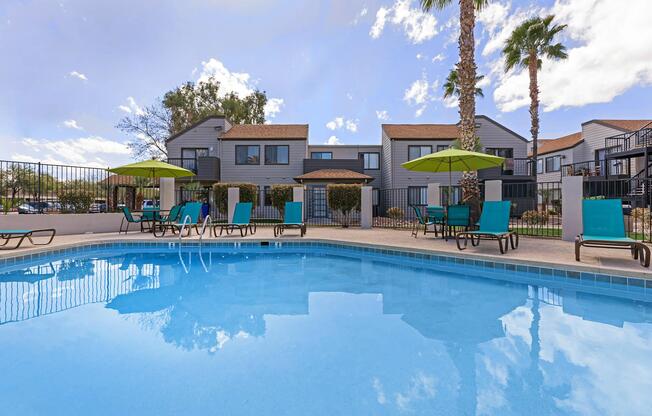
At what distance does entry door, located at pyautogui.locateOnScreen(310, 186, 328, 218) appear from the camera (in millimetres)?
21484

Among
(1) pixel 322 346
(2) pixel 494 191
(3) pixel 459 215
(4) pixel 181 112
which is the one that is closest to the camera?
(1) pixel 322 346

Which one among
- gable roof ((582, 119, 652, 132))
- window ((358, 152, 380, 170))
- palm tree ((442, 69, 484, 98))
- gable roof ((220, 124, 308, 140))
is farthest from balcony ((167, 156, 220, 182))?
gable roof ((582, 119, 652, 132))

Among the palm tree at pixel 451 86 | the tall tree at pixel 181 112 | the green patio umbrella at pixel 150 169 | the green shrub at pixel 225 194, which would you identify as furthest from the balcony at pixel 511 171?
the tall tree at pixel 181 112

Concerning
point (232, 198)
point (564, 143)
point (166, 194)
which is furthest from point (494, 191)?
point (564, 143)

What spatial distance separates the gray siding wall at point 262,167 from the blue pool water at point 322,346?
16433 millimetres

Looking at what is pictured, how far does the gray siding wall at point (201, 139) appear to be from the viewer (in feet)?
75.2

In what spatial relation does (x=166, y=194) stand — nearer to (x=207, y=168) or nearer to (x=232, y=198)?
(x=232, y=198)

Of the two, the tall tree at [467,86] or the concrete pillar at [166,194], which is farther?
the concrete pillar at [166,194]

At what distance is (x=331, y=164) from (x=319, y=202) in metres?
2.97

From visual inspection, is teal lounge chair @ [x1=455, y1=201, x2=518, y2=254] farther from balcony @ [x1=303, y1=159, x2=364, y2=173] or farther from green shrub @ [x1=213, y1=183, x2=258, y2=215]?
balcony @ [x1=303, y1=159, x2=364, y2=173]

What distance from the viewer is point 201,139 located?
23.0m

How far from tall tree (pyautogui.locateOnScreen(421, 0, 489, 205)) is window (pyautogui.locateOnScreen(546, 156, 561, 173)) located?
23267mm

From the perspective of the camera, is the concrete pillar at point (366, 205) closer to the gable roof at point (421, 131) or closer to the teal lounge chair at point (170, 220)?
the teal lounge chair at point (170, 220)

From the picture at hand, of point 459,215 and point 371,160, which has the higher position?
point 371,160
